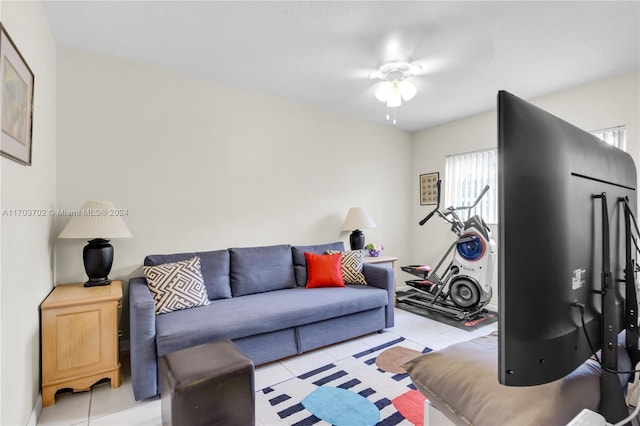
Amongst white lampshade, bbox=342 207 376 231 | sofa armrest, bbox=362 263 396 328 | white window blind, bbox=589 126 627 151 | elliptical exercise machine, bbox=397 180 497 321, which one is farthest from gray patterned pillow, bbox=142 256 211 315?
white window blind, bbox=589 126 627 151

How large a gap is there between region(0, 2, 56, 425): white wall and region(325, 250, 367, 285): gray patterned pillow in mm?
2432

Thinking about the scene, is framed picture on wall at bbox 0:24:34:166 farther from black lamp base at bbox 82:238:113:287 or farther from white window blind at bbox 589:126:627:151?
white window blind at bbox 589:126:627:151

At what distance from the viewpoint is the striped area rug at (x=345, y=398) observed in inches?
71.4

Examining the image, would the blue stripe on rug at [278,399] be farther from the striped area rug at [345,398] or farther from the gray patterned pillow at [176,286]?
the gray patterned pillow at [176,286]

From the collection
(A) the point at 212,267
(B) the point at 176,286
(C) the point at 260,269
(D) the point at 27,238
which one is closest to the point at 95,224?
(D) the point at 27,238

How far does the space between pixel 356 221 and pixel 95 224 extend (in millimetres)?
2681

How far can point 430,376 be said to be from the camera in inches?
36.1

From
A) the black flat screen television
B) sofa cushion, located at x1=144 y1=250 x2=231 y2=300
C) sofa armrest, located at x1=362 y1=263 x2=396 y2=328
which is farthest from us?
sofa armrest, located at x1=362 y1=263 x2=396 y2=328

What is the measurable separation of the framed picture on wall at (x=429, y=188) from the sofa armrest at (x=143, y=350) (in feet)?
13.0

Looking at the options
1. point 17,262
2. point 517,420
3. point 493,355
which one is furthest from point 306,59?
point 517,420

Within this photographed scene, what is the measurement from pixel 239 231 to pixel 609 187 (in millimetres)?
3066

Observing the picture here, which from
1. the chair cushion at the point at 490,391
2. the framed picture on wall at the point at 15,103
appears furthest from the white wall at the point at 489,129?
the framed picture on wall at the point at 15,103

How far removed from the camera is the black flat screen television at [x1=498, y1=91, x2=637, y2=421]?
52 cm

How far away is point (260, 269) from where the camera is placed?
122 inches
